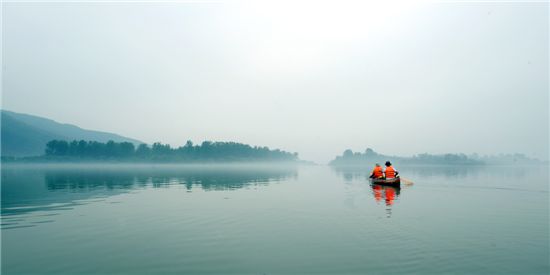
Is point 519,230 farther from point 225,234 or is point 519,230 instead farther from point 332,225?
point 225,234

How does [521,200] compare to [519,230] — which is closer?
[519,230]

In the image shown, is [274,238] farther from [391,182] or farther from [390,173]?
[390,173]

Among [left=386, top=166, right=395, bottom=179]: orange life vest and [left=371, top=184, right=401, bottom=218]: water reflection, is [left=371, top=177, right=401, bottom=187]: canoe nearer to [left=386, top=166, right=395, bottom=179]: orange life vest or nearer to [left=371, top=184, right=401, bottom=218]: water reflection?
[left=371, top=184, right=401, bottom=218]: water reflection

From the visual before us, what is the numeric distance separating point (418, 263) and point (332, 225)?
7324mm

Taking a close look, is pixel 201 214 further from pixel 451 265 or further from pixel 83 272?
pixel 451 265

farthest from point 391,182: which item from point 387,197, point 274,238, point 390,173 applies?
point 274,238

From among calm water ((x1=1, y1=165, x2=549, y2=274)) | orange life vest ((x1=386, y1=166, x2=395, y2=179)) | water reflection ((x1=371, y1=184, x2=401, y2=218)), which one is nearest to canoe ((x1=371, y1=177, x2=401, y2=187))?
water reflection ((x1=371, y1=184, x2=401, y2=218))

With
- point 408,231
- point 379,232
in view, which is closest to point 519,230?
point 408,231

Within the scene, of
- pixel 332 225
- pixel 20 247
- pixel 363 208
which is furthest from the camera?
pixel 363 208

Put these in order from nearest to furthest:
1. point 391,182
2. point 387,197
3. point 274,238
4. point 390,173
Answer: point 274,238 → point 387,197 → point 391,182 → point 390,173

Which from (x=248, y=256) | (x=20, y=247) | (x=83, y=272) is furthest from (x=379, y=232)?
(x=20, y=247)

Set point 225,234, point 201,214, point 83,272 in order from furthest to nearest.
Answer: point 201,214 < point 225,234 < point 83,272

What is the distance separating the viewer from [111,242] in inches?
621

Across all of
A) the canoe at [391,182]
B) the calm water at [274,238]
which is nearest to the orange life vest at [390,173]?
the canoe at [391,182]
